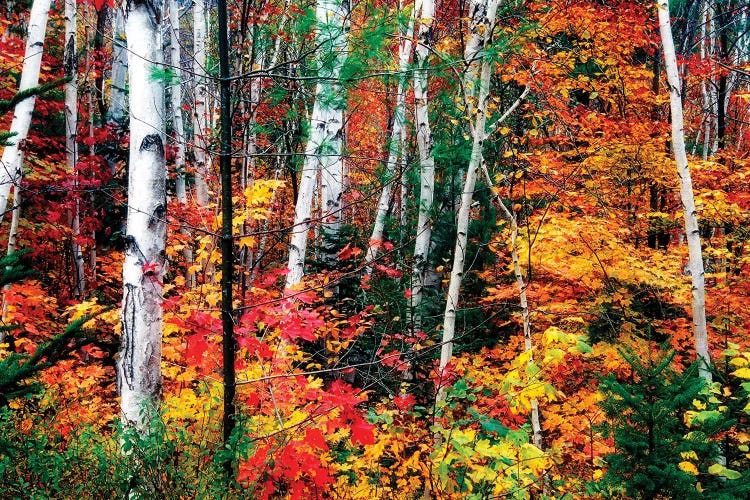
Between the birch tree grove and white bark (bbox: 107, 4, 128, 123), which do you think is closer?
the birch tree grove

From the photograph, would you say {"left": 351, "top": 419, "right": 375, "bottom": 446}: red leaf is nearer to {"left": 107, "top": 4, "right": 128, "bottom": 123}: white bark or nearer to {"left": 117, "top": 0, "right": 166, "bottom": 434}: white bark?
{"left": 117, "top": 0, "right": 166, "bottom": 434}: white bark

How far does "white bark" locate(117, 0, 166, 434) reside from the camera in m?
3.01

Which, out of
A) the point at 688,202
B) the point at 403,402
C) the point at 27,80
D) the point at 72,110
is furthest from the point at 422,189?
the point at 72,110

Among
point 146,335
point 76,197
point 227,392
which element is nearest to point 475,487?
point 227,392

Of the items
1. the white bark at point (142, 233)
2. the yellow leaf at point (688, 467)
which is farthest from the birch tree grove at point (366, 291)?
the yellow leaf at point (688, 467)

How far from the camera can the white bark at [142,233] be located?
301 centimetres

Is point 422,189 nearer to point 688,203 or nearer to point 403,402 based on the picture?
point 688,203

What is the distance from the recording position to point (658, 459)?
111 inches

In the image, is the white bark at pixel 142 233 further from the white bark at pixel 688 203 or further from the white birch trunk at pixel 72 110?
the white bark at pixel 688 203

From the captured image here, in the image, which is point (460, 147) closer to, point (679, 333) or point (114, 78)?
point (679, 333)

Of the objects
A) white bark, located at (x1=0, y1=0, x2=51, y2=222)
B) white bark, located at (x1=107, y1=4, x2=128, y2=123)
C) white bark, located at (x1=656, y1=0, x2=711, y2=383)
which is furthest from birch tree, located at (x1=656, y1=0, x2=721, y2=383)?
white bark, located at (x1=107, y1=4, x2=128, y2=123)

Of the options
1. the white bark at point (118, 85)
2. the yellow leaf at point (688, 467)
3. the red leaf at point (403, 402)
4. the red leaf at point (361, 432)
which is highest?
the white bark at point (118, 85)

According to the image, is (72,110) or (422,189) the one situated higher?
(72,110)

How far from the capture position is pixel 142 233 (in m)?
3.03
